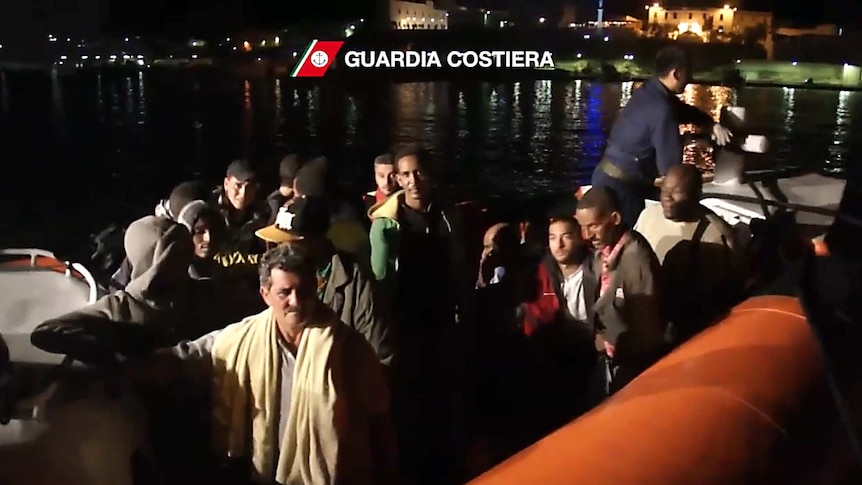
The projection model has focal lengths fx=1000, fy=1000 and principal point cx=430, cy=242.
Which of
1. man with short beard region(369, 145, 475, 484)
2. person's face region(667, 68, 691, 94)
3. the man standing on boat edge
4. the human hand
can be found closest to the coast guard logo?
man with short beard region(369, 145, 475, 484)

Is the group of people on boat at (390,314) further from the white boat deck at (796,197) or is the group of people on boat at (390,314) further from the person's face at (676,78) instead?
the white boat deck at (796,197)

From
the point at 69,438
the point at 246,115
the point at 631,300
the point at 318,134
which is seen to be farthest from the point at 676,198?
the point at 246,115

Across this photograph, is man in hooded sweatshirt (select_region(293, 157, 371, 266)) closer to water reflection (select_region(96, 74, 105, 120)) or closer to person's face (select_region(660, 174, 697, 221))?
person's face (select_region(660, 174, 697, 221))

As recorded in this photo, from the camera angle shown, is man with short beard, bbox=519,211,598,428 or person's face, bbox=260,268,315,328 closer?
person's face, bbox=260,268,315,328

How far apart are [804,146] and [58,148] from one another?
20568 millimetres

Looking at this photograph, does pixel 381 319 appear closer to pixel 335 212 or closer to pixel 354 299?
pixel 354 299

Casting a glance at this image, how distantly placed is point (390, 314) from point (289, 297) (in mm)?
623

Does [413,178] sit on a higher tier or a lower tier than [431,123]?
higher

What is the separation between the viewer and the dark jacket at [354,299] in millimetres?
2385

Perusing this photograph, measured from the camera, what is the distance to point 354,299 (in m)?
2.39

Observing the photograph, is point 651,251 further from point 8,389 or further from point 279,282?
point 8,389

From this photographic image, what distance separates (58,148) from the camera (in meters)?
28.7

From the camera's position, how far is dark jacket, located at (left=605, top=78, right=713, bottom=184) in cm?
336

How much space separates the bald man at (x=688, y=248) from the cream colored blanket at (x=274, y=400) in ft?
4.13
